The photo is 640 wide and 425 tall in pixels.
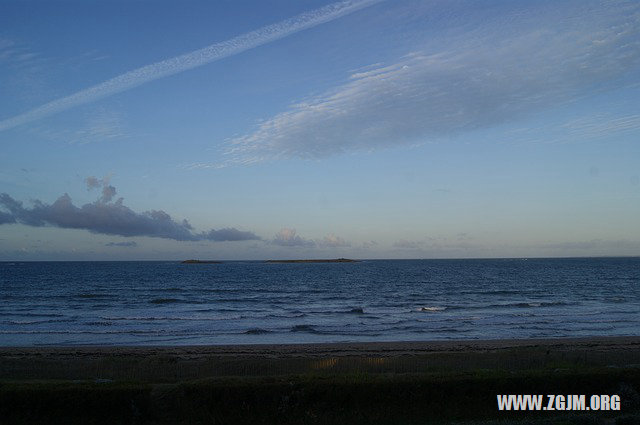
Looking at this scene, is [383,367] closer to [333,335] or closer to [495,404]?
[495,404]

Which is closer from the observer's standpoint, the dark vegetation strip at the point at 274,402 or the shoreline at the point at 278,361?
the dark vegetation strip at the point at 274,402

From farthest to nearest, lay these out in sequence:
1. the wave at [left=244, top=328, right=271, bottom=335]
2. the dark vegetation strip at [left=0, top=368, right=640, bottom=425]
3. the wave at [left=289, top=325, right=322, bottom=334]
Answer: the wave at [left=289, top=325, right=322, bottom=334] → the wave at [left=244, top=328, right=271, bottom=335] → the dark vegetation strip at [left=0, top=368, right=640, bottom=425]

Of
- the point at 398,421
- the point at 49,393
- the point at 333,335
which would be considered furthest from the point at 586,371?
the point at 333,335

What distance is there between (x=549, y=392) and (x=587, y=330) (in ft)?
63.5

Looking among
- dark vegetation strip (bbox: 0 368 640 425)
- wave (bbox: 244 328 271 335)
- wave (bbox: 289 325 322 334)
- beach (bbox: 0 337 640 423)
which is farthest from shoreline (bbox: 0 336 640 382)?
wave (bbox: 289 325 322 334)

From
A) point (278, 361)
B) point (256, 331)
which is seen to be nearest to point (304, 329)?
point (256, 331)

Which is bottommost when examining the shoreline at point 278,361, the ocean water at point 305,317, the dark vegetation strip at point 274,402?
the ocean water at point 305,317

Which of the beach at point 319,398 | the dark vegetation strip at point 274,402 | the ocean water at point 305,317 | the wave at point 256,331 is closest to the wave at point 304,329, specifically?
the ocean water at point 305,317

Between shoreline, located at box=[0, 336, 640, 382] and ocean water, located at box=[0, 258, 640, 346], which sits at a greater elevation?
shoreline, located at box=[0, 336, 640, 382]

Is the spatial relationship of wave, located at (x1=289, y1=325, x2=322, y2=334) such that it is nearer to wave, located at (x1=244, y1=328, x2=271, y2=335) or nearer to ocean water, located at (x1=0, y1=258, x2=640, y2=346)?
ocean water, located at (x1=0, y1=258, x2=640, y2=346)

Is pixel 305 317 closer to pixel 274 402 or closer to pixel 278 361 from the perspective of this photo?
pixel 278 361

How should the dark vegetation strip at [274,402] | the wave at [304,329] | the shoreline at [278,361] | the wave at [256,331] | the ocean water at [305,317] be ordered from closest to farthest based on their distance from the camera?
1. the dark vegetation strip at [274,402]
2. the shoreline at [278,361]
3. the ocean water at [305,317]
4. the wave at [256,331]
5. the wave at [304,329]

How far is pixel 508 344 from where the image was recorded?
2114 cm

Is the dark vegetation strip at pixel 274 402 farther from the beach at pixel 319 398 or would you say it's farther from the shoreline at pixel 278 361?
the shoreline at pixel 278 361
